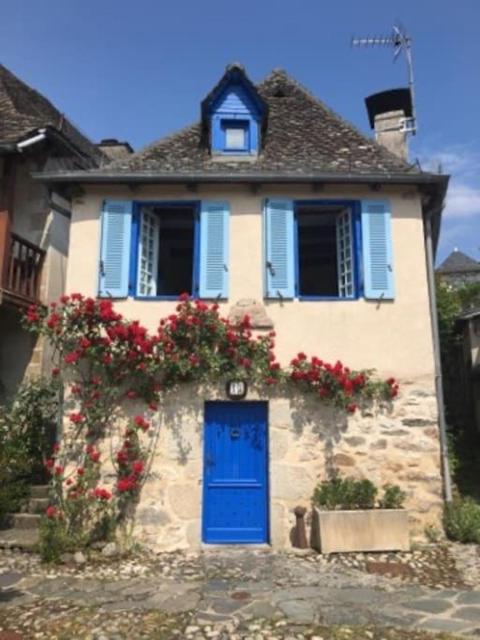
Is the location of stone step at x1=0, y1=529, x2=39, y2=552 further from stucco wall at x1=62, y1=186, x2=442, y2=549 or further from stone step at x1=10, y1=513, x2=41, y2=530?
stucco wall at x1=62, y1=186, x2=442, y2=549

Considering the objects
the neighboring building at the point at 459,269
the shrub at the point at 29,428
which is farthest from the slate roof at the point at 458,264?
the shrub at the point at 29,428

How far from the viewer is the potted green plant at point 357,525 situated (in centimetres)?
588

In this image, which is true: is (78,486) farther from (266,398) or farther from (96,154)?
(96,154)

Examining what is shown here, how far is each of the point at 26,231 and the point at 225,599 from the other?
265 inches

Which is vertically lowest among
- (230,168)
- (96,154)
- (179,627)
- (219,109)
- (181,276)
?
(179,627)

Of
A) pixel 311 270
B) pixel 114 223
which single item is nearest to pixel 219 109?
pixel 114 223

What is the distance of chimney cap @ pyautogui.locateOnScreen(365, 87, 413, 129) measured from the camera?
9016mm

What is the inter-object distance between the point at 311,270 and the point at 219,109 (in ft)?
11.5

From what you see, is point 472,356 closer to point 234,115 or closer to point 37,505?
point 234,115

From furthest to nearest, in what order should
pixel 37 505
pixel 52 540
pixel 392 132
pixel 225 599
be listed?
pixel 392 132 < pixel 37 505 < pixel 52 540 < pixel 225 599

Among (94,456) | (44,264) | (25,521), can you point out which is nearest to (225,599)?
(94,456)

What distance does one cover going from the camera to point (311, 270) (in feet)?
32.2

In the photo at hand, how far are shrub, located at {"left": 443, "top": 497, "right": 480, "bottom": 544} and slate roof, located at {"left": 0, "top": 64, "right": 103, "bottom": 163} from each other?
27.0ft

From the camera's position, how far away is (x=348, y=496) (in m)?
6.19
